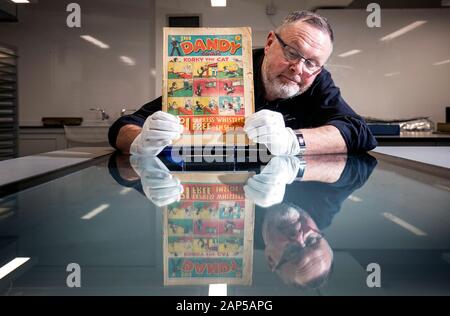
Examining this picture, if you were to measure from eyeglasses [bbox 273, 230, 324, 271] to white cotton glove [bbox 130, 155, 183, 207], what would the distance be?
0.83 feet

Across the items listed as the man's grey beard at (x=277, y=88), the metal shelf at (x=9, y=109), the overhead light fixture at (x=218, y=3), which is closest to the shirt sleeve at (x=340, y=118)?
the man's grey beard at (x=277, y=88)

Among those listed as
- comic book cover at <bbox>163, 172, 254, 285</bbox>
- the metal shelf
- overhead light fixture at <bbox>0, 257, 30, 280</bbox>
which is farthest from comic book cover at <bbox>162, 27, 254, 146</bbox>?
the metal shelf

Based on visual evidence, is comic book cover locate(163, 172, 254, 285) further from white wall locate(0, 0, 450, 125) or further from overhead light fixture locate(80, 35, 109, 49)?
overhead light fixture locate(80, 35, 109, 49)

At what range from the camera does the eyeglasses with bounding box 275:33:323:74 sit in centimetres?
161

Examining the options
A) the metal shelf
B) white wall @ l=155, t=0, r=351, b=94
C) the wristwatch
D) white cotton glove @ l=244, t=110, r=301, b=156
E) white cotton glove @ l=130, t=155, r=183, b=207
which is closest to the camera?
white cotton glove @ l=130, t=155, r=183, b=207

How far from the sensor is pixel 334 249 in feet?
1.21

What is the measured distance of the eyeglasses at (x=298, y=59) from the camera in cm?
161

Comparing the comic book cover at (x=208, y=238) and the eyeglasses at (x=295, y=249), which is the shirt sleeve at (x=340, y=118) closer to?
the comic book cover at (x=208, y=238)

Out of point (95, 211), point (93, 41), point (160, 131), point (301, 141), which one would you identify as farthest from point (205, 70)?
point (93, 41)

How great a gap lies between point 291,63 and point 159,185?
1.05 metres

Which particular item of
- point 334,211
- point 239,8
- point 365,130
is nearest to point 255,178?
point 334,211

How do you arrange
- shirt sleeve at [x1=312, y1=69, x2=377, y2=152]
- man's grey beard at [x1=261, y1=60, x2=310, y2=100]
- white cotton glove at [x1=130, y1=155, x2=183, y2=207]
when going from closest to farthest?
white cotton glove at [x1=130, y1=155, x2=183, y2=207]
shirt sleeve at [x1=312, y1=69, x2=377, y2=152]
man's grey beard at [x1=261, y1=60, x2=310, y2=100]

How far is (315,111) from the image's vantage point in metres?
1.90
